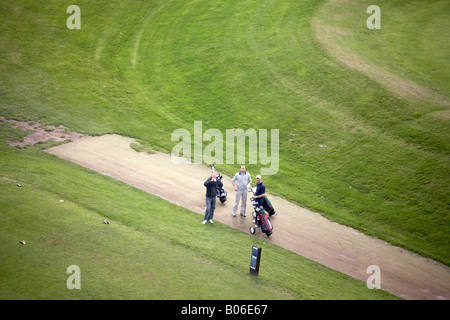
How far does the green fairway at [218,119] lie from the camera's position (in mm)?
14227

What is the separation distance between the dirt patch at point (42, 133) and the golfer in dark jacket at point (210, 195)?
1060cm

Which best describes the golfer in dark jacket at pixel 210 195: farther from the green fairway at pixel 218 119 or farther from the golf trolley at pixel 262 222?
the golf trolley at pixel 262 222

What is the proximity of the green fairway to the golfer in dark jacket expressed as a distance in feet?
2.23

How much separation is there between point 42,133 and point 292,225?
1536 cm

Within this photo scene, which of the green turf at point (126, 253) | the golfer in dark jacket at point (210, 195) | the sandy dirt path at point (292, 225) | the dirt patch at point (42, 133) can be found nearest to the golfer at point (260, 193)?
the sandy dirt path at point (292, 225)

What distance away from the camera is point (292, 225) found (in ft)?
62.6

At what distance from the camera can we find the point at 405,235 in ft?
→ 62.2

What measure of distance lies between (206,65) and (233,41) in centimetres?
352

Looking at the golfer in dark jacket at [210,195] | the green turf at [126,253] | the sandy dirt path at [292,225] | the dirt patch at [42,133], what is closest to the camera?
the green turf at [126,253]

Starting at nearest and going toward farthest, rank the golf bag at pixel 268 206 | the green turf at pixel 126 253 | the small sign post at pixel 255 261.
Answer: the green turf at pixel 126 253, the small sign post at pixel 255 261, the golf bag at pixel 268 206

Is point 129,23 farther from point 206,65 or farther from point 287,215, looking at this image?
point 287,215

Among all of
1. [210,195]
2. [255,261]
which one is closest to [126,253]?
[255,261]

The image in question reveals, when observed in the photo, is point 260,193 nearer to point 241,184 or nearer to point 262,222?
point 241,184
